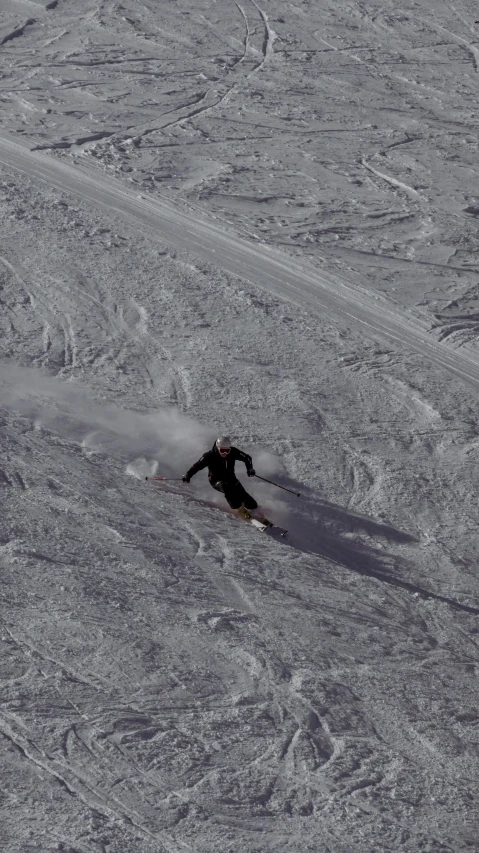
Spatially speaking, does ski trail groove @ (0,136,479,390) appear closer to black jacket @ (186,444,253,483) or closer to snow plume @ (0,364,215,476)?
snow plume @ (0,364,215,476)

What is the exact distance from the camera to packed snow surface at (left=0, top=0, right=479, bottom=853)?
21.7ft

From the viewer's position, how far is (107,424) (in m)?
11.2

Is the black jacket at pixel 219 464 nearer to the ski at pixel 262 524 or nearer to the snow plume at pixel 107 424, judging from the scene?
the ski at pixel 262 524

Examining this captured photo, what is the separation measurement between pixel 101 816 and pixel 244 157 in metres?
14.9

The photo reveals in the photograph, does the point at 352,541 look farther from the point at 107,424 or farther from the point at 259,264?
the point at 259,264

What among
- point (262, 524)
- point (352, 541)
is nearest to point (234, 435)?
point (262, 524)

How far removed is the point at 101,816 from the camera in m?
6.01

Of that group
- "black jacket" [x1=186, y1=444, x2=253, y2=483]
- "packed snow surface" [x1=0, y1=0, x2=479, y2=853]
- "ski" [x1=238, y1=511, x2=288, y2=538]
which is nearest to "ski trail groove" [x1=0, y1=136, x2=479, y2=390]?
"packed snow surface" [x1=0, y1=0, x2=479, y2=853]

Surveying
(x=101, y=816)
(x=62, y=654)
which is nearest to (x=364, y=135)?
(x=62, y=654)

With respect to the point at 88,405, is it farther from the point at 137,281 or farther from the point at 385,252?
the point at 385,252

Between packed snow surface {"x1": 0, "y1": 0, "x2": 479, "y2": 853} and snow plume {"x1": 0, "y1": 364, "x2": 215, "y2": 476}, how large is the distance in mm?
42

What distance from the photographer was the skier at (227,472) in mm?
9852

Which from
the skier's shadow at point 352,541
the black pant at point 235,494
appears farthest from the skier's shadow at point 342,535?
the black pant at point 235,494

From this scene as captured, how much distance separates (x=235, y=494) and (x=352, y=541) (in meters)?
1.40
